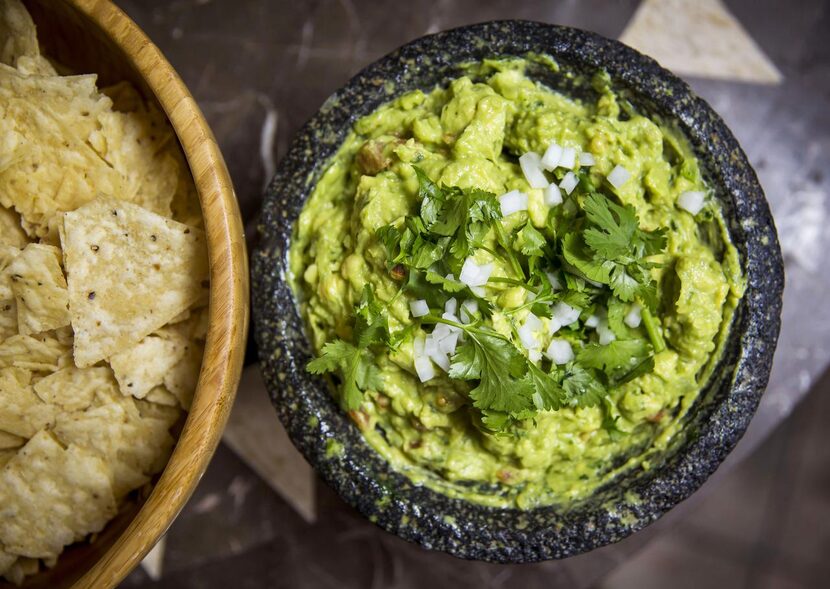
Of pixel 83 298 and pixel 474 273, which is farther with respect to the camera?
pixel 83 298

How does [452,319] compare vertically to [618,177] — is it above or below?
below

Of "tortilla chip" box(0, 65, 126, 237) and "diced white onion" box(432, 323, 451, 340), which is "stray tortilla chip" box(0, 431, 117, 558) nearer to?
"tortilla chip" box(0, 65, 126, 237)

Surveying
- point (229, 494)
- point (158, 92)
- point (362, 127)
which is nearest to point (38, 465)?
point (229, 494)

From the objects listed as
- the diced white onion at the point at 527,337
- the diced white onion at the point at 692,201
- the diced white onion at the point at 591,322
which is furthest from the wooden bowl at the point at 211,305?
the diced white onion at the point at 692,201

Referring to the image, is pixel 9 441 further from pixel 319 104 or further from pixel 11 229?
pixel 319 104

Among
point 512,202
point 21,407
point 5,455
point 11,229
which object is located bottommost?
point 5,455

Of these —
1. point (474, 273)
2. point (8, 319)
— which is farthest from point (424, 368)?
point (8, 319)

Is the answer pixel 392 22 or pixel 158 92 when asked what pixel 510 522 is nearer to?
pixel 158 92

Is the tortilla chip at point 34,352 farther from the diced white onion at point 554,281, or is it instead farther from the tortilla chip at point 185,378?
the diced white onion at point 554,281
